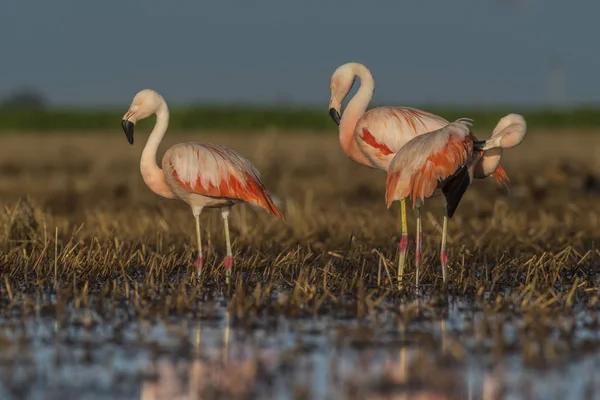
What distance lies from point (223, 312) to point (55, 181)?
1071cm

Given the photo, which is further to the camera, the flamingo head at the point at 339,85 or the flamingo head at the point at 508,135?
the flamingo head at the point at 339,85

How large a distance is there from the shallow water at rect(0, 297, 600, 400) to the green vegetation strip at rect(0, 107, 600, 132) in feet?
150

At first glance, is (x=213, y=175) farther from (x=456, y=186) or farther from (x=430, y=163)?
(x=456, y=186)

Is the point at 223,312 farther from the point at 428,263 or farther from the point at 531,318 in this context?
the point at 428,263

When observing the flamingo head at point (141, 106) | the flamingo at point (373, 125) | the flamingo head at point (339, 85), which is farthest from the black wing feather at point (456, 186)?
the flamingo head at point (141, 106)

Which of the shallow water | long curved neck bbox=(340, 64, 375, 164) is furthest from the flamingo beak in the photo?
the shallow water

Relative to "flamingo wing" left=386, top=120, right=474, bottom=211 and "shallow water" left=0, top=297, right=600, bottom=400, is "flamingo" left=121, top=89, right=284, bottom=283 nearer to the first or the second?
"flamingo wing" left=386, top=120, right=474, bottom=211

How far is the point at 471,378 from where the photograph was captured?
5.34 metres

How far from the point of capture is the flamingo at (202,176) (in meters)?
8.94

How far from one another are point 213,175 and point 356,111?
4.69 ft

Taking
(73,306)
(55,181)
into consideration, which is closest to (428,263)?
(73,306)

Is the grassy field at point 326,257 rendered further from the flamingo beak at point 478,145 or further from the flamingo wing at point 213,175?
the flamingo beak at point 478,145

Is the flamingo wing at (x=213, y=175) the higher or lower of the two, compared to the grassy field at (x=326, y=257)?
higher

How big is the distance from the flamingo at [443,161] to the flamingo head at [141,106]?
6.80 ft
